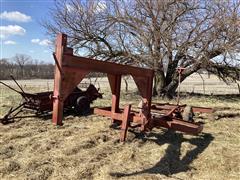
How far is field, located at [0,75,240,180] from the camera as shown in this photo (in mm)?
4699

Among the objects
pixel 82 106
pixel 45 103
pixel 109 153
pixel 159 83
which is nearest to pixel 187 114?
pixel 82 106

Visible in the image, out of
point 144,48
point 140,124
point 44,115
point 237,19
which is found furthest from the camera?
point 144,48

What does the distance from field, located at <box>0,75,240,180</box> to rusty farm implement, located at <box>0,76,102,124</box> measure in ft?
1.73

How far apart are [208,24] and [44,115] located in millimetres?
8168

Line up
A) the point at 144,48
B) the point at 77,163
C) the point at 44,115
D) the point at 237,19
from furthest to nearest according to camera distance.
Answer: the point at 144,48 < the point at 237,19 < the point at 44,115 < the point at 77,163

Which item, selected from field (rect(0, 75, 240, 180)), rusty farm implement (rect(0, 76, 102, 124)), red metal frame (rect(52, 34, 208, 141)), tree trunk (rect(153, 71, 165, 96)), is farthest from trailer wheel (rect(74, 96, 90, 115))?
tree trunk (rect(153, 71, 165, 96))

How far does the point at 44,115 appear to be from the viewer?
9133 millimetres

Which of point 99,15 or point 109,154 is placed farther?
point 99,15

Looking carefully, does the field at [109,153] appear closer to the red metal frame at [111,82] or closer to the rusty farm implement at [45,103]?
the red metal frame at [111,82]

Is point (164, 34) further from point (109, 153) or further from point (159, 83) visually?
point (109, 153)

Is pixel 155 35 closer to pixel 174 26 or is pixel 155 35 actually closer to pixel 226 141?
pixel 174 26

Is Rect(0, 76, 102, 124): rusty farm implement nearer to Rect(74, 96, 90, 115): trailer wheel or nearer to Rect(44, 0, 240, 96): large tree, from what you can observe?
Rect(74, 96, 90, 115): trailer wheel

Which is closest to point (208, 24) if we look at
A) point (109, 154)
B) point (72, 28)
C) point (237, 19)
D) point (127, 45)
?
point (237, 19)

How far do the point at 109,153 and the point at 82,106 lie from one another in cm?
420
